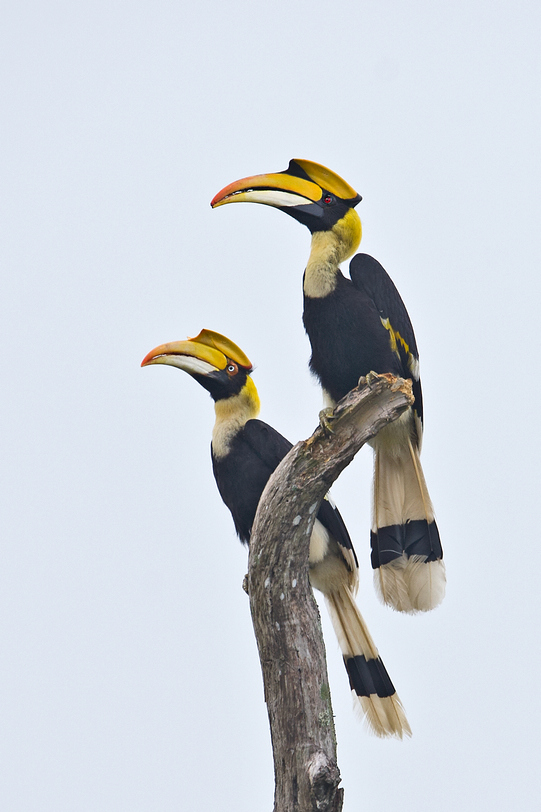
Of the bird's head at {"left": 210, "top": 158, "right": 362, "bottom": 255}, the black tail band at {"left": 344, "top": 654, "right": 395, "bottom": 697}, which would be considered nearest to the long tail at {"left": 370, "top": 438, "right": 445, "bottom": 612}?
the black tail band at {"left": 344, "top": 654, "right": 395, "bottom": 697}

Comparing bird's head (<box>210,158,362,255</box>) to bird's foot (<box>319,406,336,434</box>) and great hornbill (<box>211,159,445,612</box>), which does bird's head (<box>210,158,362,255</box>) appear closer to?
great hornbill (<box>211,159,445,612</box>)

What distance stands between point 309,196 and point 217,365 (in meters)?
1.02

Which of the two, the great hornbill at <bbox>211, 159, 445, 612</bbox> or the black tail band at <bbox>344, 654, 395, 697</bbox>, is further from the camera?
the black tail band at <bbox>344, 654, 395, 697</bbox>

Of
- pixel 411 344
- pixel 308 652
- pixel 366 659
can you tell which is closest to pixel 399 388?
pixel 411 344

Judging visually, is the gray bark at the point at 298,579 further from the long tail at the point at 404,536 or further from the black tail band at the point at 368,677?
the long tail at the point at 404,536

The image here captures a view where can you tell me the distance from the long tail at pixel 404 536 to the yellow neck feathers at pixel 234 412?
0.72 metres

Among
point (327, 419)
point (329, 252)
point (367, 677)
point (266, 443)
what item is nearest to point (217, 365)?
point (266, 443)

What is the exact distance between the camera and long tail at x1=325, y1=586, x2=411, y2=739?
13.7ft

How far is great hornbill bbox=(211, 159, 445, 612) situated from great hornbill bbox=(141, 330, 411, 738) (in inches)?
8.8

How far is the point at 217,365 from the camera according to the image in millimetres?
4762

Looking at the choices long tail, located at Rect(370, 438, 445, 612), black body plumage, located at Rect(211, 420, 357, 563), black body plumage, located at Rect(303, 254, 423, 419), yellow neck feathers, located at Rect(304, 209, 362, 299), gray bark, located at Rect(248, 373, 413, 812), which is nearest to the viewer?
gray bark, located at Rect(248, 373, 413, 812)

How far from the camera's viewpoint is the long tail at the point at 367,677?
4.17 meters

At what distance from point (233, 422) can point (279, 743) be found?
169cm

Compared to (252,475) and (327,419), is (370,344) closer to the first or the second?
(327,419)
